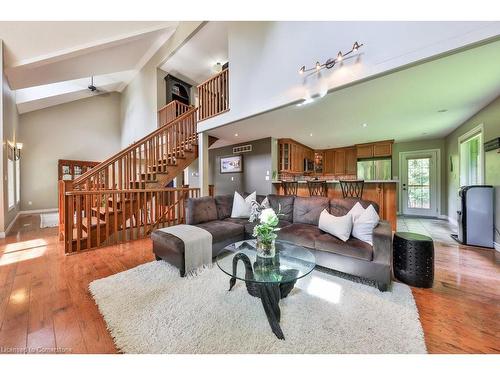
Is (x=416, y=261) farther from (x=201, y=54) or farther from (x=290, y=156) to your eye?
(x=201, y=54)

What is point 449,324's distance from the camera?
5.00ft

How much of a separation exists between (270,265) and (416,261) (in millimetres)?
1535

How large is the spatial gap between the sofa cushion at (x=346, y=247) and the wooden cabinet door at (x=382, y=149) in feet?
16.1

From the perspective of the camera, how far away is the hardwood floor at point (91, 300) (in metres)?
1.37

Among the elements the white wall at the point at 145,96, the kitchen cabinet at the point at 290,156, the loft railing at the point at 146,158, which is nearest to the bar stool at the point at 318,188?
the kitchen cabinet at the point at 290,156

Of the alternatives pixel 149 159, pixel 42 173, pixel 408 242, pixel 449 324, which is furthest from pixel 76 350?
pixel 42 173

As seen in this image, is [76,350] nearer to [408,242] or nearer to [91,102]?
[408,242]

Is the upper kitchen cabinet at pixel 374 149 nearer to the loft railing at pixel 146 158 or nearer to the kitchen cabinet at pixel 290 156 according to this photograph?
the kitchen cabinet at pixel 290 156

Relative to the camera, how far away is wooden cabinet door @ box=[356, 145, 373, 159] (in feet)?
20.5

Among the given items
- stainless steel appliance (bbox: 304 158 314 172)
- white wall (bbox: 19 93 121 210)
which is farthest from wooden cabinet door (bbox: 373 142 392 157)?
white wall (bbox: 19 93 121 210)

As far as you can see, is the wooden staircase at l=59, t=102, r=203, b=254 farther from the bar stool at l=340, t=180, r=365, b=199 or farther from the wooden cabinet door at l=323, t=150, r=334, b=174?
the wooden cabinet door at l=323, t=150, r=334, b=174

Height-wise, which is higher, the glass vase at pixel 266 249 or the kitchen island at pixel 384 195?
the kitchen island at pixel 384 195

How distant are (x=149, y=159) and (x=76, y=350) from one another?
375 centimetres

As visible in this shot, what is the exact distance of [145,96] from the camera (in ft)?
22.9
